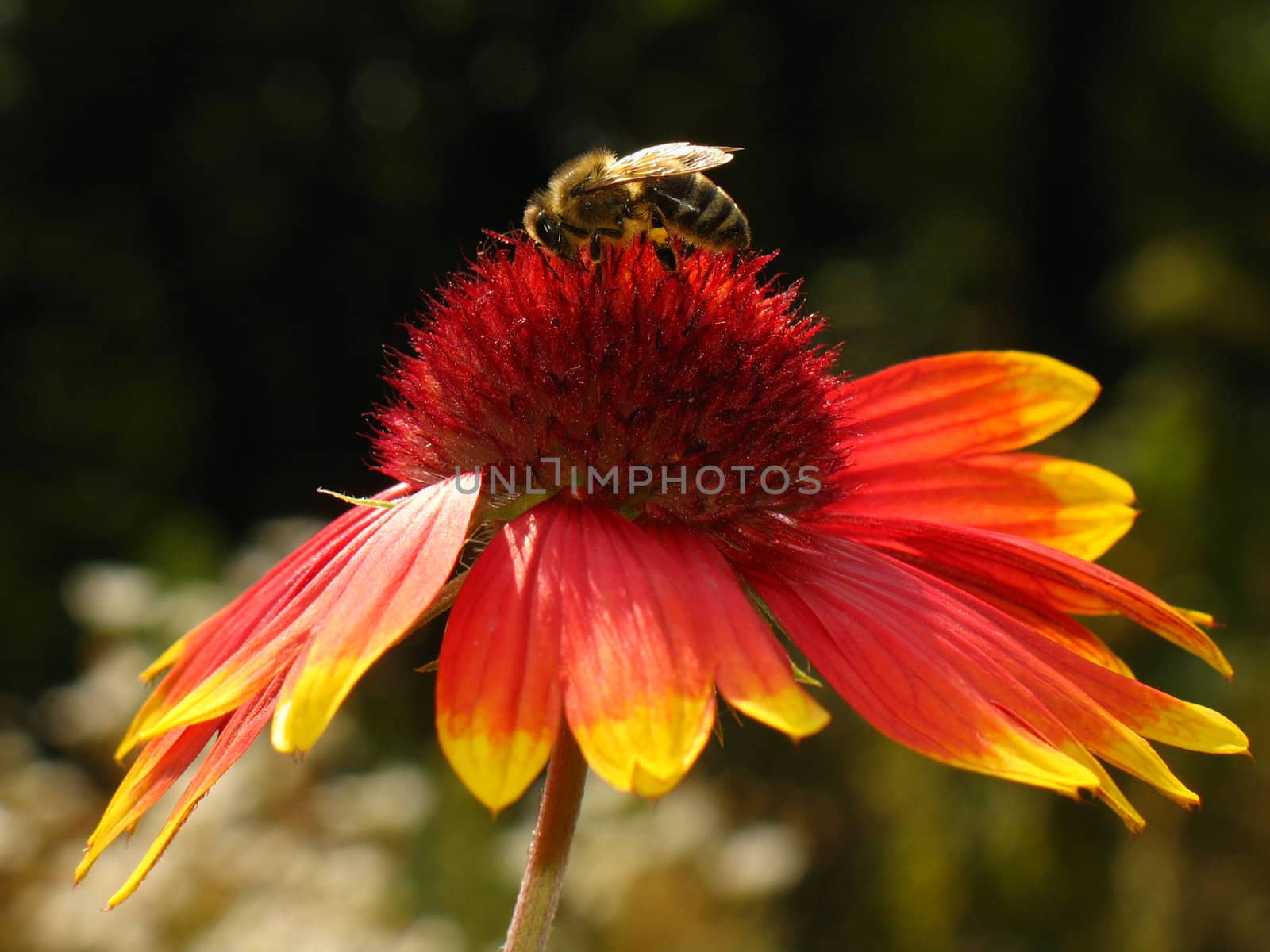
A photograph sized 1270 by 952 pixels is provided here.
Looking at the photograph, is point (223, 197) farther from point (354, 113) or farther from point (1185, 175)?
point (1185, 175)

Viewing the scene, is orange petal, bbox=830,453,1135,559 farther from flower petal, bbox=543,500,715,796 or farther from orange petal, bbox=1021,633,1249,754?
flower petal, bbox=543,500,715,796

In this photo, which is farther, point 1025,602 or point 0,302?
point 0,302

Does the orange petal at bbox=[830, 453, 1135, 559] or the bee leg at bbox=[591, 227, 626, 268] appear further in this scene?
the orange petal at bbox=[830, 453, 1135, 559]

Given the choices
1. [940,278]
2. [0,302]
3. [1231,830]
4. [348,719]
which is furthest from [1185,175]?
[0,302]

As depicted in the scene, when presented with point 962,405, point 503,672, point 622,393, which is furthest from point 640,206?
point 503,672

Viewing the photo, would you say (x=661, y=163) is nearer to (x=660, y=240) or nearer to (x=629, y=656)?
(x=660, y=240)

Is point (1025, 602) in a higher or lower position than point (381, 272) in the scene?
higher

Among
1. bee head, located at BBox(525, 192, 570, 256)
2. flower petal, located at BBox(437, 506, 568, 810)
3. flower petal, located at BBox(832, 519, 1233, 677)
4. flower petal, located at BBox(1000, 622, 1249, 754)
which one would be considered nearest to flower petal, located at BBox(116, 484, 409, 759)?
flower petal, located at BBox(437, 506, 568, 810)
